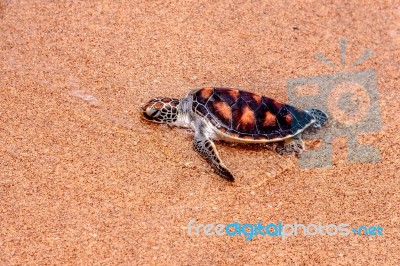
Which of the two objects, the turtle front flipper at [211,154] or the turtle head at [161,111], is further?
the turtle head at [161,111]

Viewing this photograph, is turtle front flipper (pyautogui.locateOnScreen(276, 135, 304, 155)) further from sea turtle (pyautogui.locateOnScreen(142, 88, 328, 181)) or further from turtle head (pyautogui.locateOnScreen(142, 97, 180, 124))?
turtle head (pyautogui.locateOnScreen(142, 97, 180, 124))

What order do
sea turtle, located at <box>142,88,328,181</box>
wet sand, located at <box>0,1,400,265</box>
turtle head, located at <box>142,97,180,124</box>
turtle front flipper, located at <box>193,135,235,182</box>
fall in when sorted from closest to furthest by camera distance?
1. wet sand, located at <box>0,1,400,265</box>
2. turtle front flipper, located at <box>193,135,235,182</box>
3. sea turtle, located at <box>142,88,328,181</box>
4. turtle head, located at <box>142,97,180,124</box>

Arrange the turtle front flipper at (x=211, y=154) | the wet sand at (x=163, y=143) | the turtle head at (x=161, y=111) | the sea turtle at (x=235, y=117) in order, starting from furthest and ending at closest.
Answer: the turtle head at (x=161, y=111) < the sea turtle at (x=235, y=117) < the turtle front flipper at (x=211, y=154) < the wet sand at (x=163, y=143)

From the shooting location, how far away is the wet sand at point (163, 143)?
3312mm

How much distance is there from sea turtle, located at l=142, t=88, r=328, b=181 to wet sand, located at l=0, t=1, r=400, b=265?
0.41 ft

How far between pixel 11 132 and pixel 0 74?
30.8 inches

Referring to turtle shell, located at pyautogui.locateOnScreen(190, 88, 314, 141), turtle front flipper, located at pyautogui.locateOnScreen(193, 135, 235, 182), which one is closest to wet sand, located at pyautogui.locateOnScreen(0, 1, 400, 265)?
turtle front flipper, located at pyautogui.locateOnScreen(193, 135, 235, 182)

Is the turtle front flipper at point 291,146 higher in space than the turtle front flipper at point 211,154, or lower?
higher

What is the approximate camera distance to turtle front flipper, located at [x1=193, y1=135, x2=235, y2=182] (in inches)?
145

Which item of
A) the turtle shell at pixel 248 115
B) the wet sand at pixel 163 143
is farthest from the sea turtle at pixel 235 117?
the wet sand at pixel 163 143

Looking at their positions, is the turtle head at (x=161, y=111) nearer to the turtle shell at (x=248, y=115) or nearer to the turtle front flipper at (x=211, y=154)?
the turtle shell at (x=248, y=115)

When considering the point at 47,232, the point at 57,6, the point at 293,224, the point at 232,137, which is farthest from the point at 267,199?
the point at 57,6

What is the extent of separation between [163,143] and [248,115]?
71cm

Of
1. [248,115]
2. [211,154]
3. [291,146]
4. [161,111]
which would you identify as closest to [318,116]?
[291,146]
